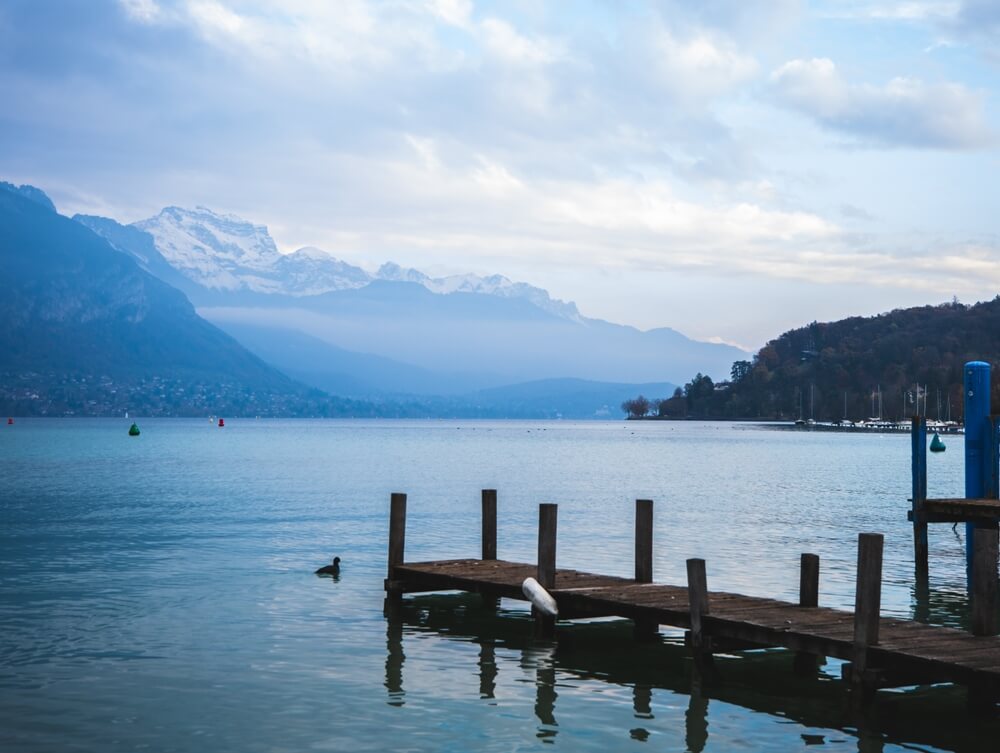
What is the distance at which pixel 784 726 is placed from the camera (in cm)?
1766

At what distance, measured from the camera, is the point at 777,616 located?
2009cm

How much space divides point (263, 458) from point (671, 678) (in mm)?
103369

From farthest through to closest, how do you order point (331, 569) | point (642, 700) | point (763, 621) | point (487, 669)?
point (331, 569)
point (487, 669)
point (763, 621)
point (642, 700)

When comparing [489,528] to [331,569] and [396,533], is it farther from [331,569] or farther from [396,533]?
[331,569]

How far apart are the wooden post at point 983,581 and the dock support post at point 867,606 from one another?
60.4 inches

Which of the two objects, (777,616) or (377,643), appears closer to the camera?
(777,616)

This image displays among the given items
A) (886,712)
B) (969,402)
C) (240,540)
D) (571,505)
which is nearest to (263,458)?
(571,505)

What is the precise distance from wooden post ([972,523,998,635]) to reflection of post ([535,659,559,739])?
6.60 meters

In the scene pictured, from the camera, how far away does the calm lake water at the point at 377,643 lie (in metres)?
17.4

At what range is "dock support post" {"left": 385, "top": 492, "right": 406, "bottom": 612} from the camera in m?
27.4

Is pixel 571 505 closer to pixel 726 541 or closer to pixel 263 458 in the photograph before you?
pixel 726 541

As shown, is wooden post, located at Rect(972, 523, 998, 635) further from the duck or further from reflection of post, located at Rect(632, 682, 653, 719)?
the duck

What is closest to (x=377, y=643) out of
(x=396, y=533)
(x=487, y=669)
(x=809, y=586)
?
(x=487, y=669)

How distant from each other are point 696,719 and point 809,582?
4348 mm
